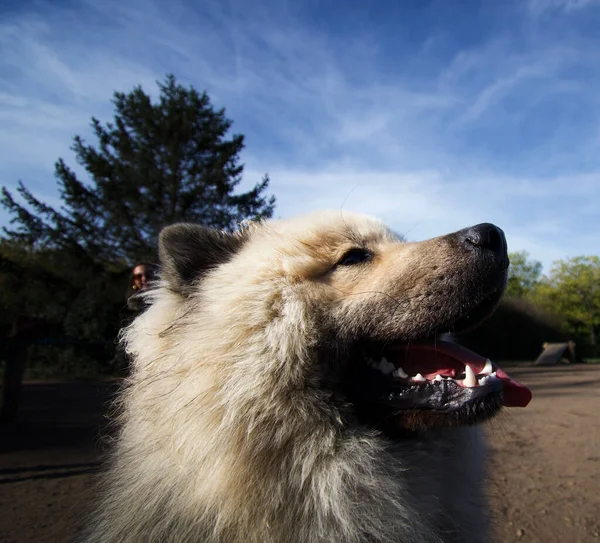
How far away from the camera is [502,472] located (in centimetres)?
616

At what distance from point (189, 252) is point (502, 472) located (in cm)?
546

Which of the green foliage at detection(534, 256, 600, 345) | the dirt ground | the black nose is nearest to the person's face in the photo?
the dirt ground

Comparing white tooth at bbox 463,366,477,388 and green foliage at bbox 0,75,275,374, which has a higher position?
green foliage at bbox 0,75,275,374

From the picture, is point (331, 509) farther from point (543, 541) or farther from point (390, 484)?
point (543, 541)

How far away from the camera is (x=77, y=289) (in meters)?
18.8

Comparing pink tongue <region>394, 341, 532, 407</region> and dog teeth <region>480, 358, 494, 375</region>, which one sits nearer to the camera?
dog teeth <region>480, 358, 494, 375</region>

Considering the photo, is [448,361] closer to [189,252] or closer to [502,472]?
[189,252]

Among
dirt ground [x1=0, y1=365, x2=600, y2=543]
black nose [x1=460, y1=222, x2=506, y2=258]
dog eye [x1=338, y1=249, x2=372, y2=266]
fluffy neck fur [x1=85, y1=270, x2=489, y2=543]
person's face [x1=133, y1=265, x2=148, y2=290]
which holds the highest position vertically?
person's face [x1=133, y1=265, x2=148, y2=290]

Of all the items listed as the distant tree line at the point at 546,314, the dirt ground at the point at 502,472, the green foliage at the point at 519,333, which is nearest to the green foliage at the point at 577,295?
the distant tree line at the point at 546,314

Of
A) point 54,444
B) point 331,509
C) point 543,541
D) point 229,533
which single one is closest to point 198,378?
point 229,533

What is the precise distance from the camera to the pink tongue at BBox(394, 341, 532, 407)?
7.90 feet

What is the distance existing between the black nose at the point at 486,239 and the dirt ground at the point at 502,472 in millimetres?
923

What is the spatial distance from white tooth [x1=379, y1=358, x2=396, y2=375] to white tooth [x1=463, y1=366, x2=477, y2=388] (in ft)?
1.08

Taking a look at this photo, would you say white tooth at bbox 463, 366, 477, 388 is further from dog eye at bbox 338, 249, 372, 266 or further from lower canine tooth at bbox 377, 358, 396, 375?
dog eye at bbox 338, 249, 372, 266
